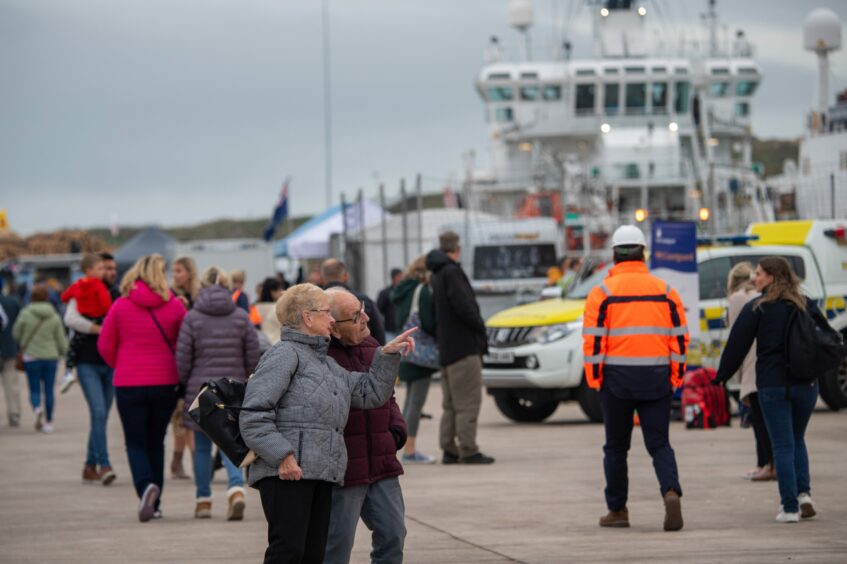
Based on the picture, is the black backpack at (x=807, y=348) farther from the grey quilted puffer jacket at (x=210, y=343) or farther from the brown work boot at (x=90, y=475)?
the brown work boot at (x=90, y=475)

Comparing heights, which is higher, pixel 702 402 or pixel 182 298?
pixel 182 298

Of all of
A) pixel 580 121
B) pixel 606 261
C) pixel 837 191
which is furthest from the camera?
pixel 580 121

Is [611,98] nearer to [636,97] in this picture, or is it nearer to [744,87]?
[636,97]

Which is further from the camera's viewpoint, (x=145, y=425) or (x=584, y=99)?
(x=584, y=99)

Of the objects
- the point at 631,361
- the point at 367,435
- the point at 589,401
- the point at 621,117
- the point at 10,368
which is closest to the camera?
the point at 367,435

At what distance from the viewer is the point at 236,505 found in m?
11.4

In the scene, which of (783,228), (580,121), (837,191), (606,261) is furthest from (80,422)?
(580,121)

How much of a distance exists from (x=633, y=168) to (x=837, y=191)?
59.6ft

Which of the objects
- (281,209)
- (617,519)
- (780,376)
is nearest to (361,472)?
(617,519)

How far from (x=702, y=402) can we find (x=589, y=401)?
154cm

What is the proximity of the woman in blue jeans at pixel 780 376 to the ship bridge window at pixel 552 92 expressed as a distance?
140 feet

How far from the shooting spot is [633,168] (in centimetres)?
4497

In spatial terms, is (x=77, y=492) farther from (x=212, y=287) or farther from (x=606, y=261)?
(x=606, y=261)

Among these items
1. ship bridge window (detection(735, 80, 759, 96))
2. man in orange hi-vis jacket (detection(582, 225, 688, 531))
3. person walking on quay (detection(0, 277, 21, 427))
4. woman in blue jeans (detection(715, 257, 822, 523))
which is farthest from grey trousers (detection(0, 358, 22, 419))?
ship bridge window (detection(735, 80, 759, 96))
